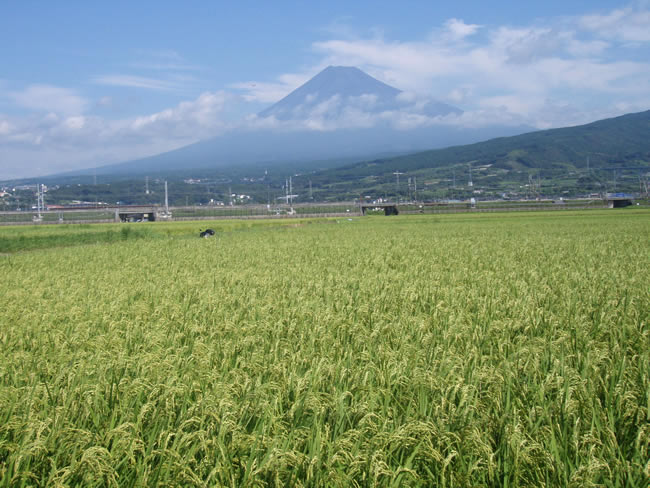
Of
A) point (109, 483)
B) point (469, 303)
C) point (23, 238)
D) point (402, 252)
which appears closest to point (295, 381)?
point (109, 483)

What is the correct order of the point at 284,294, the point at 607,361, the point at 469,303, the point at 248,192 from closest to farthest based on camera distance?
1. the point at 607,361
2. the point at 469,303
3. the point at 284,294
4. the point at 248,192

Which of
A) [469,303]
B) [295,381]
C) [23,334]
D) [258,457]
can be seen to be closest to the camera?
[258,457]

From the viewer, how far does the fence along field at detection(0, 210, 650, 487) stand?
2590 millimetres

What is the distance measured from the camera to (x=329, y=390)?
3.59m

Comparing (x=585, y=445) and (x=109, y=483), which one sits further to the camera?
(x=585, y=445)

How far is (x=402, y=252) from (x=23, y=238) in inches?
824

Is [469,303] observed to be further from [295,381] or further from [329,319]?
[295,381]

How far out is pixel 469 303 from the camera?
23.7 feet

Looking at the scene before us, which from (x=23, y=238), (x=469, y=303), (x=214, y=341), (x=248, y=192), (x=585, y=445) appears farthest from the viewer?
(x=248, y=192)

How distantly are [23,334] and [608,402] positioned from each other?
557 centimetres

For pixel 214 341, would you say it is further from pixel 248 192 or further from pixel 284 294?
pixel 248 192

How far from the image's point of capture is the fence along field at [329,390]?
2.59 meters

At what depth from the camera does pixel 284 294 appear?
8273 millimetres

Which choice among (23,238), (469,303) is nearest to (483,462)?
(469,303)
